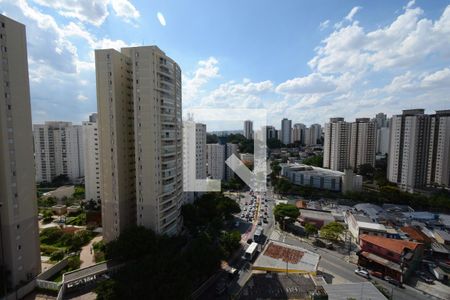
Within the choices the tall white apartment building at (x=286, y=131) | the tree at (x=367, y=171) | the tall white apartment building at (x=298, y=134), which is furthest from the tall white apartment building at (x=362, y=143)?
the tall white apartment building at (x=298, y=134)

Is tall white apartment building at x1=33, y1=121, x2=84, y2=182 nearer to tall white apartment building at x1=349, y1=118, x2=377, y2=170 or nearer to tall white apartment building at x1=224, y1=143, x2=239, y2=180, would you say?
tall white apartment building at x1=224, y1=143, x2=239, y2=180

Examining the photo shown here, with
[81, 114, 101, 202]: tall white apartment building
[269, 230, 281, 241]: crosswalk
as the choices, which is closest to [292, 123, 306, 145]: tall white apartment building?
[269, 230, 281, 241]: crosswalk

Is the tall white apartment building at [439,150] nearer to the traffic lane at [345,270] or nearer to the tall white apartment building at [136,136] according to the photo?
the traffic lane at [345,270]

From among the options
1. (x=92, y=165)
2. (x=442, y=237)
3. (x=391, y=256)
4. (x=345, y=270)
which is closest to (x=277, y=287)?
(x=345, y=270)

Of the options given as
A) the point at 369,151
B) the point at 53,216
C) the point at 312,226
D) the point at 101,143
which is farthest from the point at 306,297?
the point at 369,151

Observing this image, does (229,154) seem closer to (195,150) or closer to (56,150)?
(195,150)
